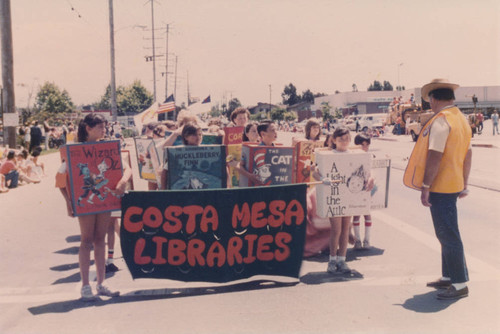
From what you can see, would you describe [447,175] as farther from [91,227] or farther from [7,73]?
[7,73]

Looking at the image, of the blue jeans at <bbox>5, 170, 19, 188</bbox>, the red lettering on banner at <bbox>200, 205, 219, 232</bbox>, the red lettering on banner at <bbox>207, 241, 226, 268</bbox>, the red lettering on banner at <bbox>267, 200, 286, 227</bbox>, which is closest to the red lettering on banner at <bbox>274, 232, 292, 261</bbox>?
the red lettering on banner at <bbox>267, 200, 286, 227</bbox>

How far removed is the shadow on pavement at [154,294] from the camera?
527 centimetres

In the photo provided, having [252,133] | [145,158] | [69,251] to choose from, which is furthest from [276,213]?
[69,251]

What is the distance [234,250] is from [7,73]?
54.2 ft

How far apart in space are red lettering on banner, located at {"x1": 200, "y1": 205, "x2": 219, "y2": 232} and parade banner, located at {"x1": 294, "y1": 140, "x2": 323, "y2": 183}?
1.76 meters

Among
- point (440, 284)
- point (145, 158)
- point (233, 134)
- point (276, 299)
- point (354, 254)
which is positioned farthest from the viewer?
point (233, 134)

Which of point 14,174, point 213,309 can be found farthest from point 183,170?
point 14,174

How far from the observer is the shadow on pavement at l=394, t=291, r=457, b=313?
197 inches

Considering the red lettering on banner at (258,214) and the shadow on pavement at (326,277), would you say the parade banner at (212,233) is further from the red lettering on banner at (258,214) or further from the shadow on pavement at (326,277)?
the shadow on pavement at (326,277)

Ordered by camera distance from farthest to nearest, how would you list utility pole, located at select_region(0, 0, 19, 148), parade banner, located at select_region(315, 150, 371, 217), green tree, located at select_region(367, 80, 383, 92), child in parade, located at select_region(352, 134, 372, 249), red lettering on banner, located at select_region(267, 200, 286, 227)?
1. green tree, located at select_region(367, 80, 383, 92)
2. utility pole, located at select_region(0, 0, 19, 148)
3. child in parade, located at select_region(352, 134, 372, 249)
4. parade banner, located at select_region(315, 150, 371, 217)
5. red lettering on banner, located at select_region(267, 200, 286, 227)

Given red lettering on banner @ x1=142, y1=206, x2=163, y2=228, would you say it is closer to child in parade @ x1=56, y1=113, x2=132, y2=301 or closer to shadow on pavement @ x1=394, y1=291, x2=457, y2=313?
child in parade @ x1=56, y1=113, x2=132, y2=301

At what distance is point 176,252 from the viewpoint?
564cm

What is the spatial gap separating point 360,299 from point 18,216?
801 cm

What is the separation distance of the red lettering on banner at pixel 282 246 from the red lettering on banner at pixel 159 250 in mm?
1171
